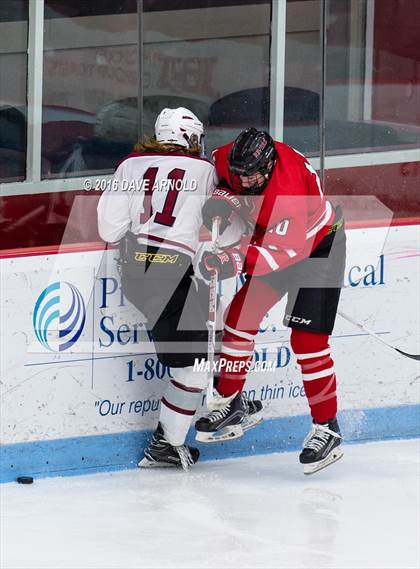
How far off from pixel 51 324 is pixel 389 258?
126cm

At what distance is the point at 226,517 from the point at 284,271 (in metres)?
0.84

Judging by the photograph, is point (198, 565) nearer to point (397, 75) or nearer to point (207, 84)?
point (207, 84)

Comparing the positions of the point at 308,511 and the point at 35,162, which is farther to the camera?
the point at 35,162

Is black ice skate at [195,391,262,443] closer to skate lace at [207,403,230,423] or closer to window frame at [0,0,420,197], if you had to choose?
skate lace at [207,403,230,423]

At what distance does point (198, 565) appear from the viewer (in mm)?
3682

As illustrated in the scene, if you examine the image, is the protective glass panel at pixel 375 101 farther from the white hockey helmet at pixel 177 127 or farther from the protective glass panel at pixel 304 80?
the white hockey helmet at pixel 177 127

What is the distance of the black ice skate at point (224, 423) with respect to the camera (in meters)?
4.55

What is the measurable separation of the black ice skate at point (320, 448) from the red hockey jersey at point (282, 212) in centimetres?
54

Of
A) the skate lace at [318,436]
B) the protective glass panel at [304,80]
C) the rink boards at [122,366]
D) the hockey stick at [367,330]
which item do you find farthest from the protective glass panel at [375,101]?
the skate lace at [318,436]

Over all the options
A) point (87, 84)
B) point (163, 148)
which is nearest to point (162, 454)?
point (163, 148)

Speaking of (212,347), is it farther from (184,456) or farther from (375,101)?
(375,101)

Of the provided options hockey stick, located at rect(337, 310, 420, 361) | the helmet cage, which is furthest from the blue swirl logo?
hockey stick, located at rect(337, 310, 420, 361)

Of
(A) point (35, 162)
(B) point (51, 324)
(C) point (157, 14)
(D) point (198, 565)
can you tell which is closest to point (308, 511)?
(D) point (198, 565)

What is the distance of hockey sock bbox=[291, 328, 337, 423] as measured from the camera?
454cm
